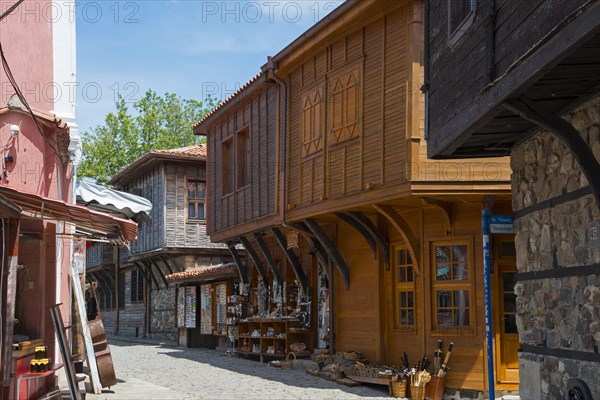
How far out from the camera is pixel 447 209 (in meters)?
13.9

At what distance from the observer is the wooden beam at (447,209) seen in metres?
13.6

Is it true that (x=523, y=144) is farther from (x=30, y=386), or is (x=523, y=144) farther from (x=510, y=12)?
(x=30, y=386)

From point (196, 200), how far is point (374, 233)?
49.7 feet

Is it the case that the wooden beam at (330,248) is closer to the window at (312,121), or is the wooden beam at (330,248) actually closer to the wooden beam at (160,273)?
the window at (312,121)

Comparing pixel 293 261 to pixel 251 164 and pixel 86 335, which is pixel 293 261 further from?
pixel 86 335

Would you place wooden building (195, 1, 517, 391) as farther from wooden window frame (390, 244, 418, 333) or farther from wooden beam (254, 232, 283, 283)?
wooden beam (254, 232, 283, 283)

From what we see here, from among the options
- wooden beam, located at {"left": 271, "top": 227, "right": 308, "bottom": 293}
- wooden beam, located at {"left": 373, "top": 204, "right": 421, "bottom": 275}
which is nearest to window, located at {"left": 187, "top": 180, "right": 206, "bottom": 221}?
wooden beam, located at {"left": 271, "top": 227, "right": 308, "bottom": 293}

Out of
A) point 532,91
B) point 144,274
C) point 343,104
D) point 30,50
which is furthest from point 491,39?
point 144,274

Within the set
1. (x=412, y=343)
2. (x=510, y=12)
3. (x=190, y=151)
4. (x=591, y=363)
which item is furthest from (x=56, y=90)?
(x=190, y=151)

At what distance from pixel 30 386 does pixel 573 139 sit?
23.5ft

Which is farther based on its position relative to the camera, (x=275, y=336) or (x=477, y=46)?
(x=275, y=336)

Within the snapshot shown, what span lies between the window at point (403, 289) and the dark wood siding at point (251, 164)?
3831mm

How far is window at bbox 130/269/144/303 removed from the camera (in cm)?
3282

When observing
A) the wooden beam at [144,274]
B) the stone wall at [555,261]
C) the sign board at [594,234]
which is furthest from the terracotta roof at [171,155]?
the sign board at [594,234]
